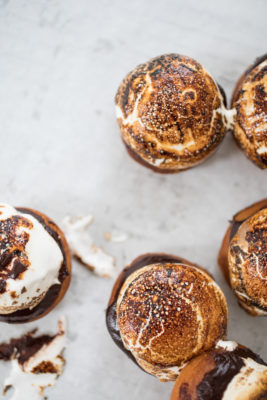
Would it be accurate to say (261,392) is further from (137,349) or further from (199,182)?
(199,182)

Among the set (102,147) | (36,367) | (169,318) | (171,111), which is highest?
(171,111)

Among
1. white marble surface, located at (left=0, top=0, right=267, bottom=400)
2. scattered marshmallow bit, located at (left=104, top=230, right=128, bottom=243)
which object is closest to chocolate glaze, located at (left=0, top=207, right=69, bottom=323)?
white marble surface, located at (left=0, top=0, right=267, bottom=400)

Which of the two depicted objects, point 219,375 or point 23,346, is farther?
point 23,346

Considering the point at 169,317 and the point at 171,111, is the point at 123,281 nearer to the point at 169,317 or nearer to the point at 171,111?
the point at 169,317

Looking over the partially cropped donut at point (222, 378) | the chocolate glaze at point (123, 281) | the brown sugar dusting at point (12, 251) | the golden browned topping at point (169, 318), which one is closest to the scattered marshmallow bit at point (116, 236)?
the chocolate glaze at point (123, 281)

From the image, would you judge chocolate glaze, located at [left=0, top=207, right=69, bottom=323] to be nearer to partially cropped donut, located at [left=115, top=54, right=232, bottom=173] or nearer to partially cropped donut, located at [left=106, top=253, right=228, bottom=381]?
partially cropped donut, located at [left=106, top=253, right=228, bottom=381]

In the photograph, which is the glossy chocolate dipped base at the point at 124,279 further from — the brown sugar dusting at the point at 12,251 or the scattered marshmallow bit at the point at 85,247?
the brown sugar dusting at the point at 12,251

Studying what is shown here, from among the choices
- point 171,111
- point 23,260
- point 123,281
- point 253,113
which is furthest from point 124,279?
point 253,113
